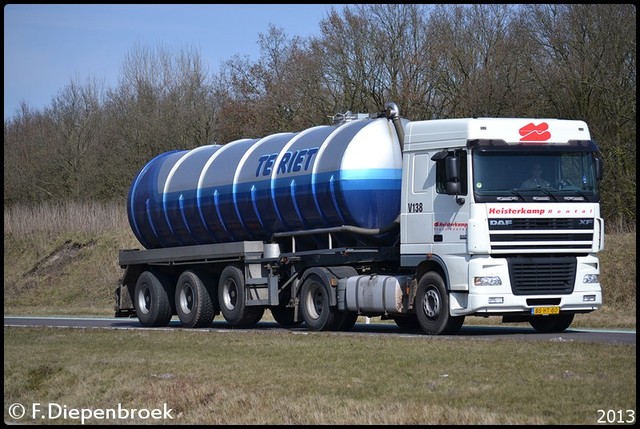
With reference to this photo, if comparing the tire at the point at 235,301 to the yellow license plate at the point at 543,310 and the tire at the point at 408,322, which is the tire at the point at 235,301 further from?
the yellow license plate at the point at 543,310

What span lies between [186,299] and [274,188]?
4650 mm

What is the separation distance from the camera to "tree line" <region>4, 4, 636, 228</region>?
3347cm

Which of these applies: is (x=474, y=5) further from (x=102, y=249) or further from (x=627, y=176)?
(x=102, y=249)

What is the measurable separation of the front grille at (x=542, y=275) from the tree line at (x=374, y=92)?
1305 centimetres

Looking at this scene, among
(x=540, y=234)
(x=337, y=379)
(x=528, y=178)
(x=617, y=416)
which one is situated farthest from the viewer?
(x=528, y=178)

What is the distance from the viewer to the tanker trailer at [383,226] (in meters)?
19.0

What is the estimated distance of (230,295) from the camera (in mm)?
25297

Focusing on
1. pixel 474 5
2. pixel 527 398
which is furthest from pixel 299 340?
pixel 474 5

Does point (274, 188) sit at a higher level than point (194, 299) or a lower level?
higher

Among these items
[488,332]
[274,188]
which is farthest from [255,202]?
[488,332]

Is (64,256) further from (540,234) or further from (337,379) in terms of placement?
(337,379)

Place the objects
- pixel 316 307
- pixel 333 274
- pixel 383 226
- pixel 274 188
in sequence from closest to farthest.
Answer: pixel 383 226, pixel 333 274, pixel 316 307, pixel 274 188

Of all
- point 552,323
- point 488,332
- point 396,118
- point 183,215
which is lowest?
point 488,332

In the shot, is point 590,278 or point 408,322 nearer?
point 590,278
